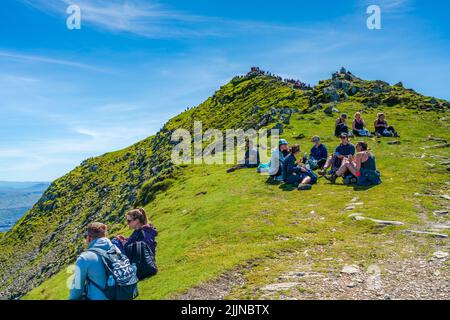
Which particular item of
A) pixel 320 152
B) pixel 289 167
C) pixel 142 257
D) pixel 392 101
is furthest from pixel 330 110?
pixel 142 257

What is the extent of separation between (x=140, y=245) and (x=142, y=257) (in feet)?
2.19

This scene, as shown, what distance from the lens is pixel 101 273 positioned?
1122 centimetres

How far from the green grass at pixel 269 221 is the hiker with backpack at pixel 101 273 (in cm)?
145

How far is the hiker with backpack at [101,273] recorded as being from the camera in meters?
10.9

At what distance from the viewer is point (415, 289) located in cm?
1150

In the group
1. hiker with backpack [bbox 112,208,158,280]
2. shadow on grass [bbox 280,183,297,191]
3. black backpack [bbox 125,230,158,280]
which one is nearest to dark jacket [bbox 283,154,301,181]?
shadow on grass [bbox 280,183,297,191]

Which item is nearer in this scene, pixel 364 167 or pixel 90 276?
pixel 90 276

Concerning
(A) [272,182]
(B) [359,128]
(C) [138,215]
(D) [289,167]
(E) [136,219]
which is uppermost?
(B) [359,128]

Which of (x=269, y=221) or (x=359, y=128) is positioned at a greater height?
(x=359, y=128)

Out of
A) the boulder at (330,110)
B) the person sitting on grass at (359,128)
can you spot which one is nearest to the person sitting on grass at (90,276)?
the person sitting on grass at (359,128)

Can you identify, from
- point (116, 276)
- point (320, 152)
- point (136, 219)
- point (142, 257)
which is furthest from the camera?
point (320, 152)

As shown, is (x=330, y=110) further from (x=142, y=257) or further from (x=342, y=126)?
(x=142, y=257)

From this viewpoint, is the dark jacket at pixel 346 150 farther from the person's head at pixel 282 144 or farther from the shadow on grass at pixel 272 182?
→ the shadow on grass at pixel 272 182
